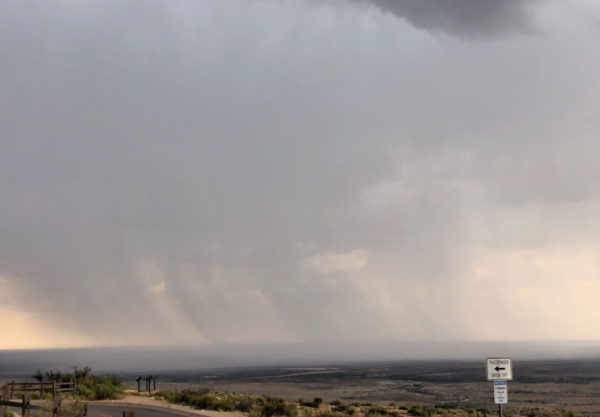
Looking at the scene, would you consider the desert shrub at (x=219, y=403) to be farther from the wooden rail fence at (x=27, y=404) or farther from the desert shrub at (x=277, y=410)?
the wooden rail fence at (x=27, y=404)

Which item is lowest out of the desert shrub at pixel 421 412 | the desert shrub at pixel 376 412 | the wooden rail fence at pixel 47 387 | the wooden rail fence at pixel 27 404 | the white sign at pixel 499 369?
the desert shrub at pixel 421 412

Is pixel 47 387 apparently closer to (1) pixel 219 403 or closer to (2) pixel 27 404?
(1) pixel 219 403

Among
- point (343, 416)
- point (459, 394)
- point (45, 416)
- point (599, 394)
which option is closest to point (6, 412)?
point (45, 416)

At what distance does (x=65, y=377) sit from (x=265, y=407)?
843 inches

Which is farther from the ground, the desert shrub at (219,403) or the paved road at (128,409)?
the paved road at (128,409)

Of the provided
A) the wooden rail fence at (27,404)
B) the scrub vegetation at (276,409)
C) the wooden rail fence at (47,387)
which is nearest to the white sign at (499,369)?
the wooden rail fence at (27,404)

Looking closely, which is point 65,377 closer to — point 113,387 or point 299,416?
point 113,387

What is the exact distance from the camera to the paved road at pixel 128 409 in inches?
1187

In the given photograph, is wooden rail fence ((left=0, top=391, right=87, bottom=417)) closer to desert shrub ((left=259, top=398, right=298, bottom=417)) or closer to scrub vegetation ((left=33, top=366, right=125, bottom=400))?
desert shrub ((left=259, top=398, right=298, bottom=417))

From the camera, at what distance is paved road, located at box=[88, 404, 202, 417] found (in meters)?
30.2

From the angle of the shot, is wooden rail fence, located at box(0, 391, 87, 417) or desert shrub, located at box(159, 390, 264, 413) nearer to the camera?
wooden rail fence, located at box(0, 391, 87, 417)

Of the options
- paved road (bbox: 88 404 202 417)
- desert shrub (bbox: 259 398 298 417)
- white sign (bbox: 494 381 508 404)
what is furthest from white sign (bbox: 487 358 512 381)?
paved road (bbox: 88 404 202 417)

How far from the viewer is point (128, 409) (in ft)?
108

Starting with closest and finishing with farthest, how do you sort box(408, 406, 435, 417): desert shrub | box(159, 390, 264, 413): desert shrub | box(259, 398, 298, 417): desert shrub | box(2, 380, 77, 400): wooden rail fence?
box(259, 398, 298, 417): desert shrub → box(2, 380, 77, 400): wooden rail fence → box(159, 390, 264, 413): desert shrub → box(408, 406, 435, 417): desert shrub
